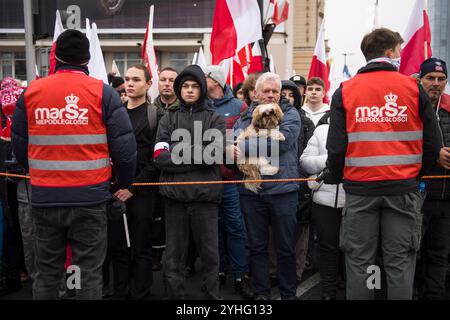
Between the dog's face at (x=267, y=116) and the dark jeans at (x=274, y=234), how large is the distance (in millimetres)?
598

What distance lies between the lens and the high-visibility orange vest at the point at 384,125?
3457 mm

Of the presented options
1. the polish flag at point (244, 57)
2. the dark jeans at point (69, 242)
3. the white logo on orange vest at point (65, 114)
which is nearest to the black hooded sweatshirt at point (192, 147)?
the dark jeans at point (69, 242)

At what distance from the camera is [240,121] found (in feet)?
15.5

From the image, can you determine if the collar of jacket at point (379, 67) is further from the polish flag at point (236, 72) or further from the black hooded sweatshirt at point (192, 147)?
the polish flag at point (236, 72)

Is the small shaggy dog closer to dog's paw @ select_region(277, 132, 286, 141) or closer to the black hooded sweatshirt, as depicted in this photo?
dog's paw @ select_region(277, 132, 286, 141)

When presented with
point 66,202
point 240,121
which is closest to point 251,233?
point 240,121

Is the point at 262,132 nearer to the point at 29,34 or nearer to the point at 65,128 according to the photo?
the point at 65,128

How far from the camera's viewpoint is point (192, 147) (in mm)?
4223

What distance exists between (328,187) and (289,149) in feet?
1.70

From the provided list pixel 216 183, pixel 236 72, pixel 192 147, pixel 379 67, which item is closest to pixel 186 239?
pixel 216 183

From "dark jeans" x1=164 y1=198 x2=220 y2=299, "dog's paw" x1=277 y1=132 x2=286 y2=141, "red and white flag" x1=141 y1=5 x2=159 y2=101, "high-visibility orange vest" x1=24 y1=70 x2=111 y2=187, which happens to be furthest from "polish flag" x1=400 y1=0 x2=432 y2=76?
"red and white flag" x1=141 y1=5 x2=159 y2=101

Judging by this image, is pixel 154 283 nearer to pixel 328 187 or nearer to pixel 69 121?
pixel 328 187

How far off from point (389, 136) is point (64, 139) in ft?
6.98

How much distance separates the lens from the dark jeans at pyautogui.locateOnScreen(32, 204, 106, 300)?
3.52 meters
